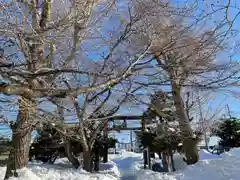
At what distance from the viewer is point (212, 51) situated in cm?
489

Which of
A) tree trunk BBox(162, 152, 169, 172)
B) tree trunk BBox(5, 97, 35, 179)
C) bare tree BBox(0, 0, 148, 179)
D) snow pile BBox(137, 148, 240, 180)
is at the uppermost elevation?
bare tree BBox(0, 0, 148, 179)

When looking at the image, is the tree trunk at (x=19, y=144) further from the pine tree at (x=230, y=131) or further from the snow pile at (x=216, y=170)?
the pine tree at (x=230, y=131)

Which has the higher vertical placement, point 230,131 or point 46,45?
point 46,45

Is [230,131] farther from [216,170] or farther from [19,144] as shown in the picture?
[19,144]

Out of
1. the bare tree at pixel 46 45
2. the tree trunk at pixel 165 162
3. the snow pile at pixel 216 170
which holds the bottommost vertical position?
the tree trunk at pixel 165 162

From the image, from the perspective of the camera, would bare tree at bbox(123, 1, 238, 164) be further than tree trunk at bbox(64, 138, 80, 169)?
No

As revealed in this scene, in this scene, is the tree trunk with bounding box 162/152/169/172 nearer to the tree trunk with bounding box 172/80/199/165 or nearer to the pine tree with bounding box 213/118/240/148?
the pine tree with bounding box 213/118/240/148

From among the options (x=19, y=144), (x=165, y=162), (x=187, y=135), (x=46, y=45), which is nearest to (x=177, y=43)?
(x=46, y=45)

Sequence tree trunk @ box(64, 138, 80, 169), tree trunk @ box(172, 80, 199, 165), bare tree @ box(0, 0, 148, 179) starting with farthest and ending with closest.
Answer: tree trunk @ box(64, 138, 80, 169), tree trunk @ box(172, 80, 199, 165), bare tree @ box(0, 0, 148, 179)

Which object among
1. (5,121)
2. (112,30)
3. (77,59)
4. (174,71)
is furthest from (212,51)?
(5,121)

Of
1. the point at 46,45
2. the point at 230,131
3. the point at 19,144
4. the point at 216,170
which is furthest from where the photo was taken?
the point at 230,131

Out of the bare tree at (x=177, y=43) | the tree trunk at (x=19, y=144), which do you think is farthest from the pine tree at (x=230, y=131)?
the tree trunk at (x=19, y=144)

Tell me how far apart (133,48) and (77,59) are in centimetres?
124

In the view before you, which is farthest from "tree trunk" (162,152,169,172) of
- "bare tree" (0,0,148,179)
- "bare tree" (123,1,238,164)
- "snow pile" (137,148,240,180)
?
"bare tree" (0,0,148,179)
